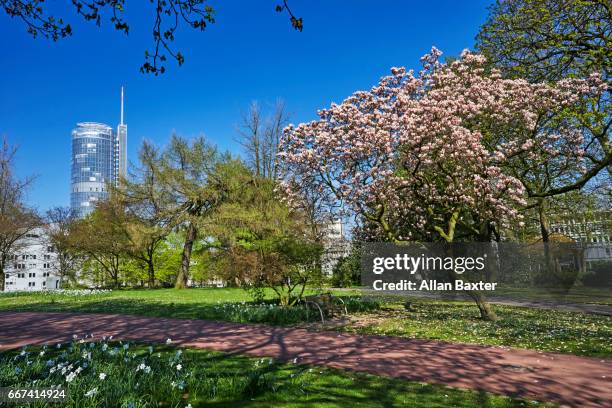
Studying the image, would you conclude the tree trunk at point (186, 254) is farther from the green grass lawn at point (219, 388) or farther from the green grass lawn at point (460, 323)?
the green grass lawn at point (219, 388)

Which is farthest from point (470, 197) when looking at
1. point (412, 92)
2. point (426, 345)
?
point (426, 345)

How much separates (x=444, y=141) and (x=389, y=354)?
7.10m

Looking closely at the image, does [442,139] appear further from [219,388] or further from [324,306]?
[219,388]

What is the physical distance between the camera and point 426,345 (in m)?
8.69

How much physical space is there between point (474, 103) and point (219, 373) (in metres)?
11.1

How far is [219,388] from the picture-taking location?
508 cm

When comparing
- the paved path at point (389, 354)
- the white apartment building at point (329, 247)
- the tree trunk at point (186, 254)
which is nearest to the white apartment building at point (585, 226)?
the white apartment building at point (329, 247)

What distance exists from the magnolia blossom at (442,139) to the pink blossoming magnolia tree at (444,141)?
32 millimetres

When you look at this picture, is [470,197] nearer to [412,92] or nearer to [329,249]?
[412,92]

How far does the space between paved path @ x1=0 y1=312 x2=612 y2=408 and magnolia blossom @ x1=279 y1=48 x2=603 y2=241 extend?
545cm

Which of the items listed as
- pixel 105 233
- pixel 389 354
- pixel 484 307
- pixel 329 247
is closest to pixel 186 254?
pixel 105 233

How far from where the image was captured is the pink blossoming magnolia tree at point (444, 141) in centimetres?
1249

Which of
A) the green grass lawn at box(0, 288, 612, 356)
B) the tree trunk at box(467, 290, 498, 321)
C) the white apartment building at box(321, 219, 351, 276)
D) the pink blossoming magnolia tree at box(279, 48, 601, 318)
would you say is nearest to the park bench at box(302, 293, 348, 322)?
the green grass lawn at box(0, 288, 612, 356)

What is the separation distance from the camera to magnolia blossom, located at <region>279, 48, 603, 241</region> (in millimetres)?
12484
